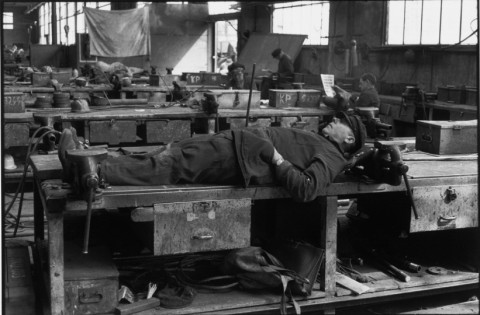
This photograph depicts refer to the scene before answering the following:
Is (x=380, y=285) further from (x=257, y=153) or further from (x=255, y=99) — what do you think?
(x=255, y=99)

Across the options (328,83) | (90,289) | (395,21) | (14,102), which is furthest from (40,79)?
(395,21)

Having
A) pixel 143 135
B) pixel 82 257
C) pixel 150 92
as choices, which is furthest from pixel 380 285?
pixel 150 92

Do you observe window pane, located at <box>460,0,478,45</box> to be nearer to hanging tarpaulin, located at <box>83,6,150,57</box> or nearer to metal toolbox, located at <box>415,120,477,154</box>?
metal toolbox, located at <box>415,120,477,154</box>

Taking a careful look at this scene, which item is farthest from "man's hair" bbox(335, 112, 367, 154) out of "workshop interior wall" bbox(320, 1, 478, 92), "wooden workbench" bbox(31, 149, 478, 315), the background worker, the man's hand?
the background worker

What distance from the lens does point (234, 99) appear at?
6.07 meters

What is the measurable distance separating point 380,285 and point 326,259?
1.11ft

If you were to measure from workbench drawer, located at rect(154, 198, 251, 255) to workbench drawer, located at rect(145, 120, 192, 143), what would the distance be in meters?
2.92

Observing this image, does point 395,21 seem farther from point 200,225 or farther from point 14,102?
point 200,225

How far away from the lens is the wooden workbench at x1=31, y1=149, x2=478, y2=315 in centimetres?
252

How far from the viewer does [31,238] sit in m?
4.06

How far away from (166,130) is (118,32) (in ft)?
28.2

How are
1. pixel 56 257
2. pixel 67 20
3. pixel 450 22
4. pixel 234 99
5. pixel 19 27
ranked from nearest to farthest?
pixel 56 257 < pixel 234 99 < pixel 450 22 < pixel 67 20 < pixel 19 27

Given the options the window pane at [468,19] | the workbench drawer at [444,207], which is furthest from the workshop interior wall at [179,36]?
the workbench drawer at [444,207]

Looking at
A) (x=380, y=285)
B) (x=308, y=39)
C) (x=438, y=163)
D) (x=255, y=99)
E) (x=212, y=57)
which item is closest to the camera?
(x=380, y=285)
